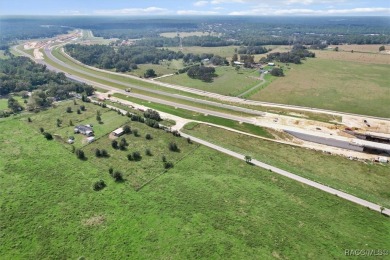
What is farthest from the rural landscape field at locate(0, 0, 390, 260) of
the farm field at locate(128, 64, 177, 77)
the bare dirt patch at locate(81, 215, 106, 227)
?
the farm field at locate(128, 64, 177, 77)

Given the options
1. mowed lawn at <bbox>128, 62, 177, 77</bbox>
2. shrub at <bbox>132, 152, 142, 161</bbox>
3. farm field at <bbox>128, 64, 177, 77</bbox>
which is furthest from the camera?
mowed lawn at <bbox>128, 62, 177, 77</bbox>

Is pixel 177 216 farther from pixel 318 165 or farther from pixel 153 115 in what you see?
pixel 153 115

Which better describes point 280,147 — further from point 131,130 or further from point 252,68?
point 252,68

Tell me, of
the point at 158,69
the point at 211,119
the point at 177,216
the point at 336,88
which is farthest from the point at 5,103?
the point at 336,88

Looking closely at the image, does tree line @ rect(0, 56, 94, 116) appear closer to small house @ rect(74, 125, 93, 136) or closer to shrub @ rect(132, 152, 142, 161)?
small house @ rect(74, 125, 93, 136)

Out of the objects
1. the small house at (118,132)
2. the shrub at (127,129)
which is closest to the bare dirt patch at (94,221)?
the small house at (118,132)

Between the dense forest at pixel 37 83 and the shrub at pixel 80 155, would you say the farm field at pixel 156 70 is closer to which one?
the dense forest at pixel 37 83
